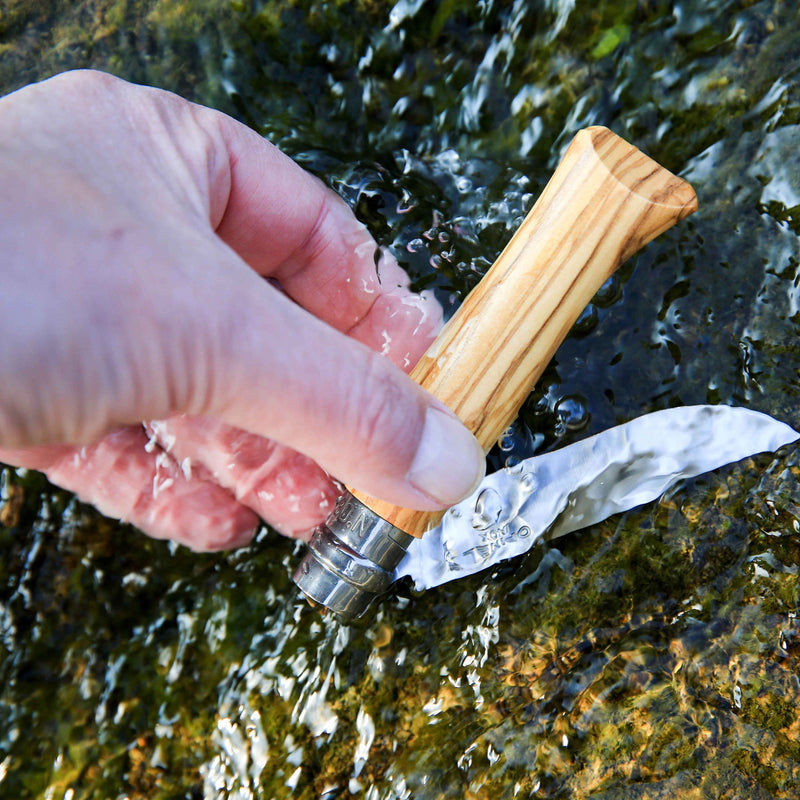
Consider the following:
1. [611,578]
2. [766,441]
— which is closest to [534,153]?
[766,441]

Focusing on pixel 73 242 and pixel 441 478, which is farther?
pixel 441 478

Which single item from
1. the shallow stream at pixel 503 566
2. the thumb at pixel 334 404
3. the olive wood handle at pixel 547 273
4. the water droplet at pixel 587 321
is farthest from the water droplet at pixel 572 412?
the thumb at pixel 334 404

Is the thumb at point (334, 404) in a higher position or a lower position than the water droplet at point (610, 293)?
lower

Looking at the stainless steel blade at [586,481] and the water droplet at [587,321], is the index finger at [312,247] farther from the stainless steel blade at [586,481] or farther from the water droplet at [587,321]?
the stainless steel blade at [586,481]

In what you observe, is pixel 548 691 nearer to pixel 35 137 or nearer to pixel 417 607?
pixel 417 607

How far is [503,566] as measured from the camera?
1545mm

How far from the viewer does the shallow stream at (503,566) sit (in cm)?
136

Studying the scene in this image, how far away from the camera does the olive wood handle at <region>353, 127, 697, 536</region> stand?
1.17m

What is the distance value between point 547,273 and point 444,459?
1.26 ft

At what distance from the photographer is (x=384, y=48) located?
1764 millimetres

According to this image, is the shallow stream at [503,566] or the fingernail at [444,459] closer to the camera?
the fingernail at [444,459]

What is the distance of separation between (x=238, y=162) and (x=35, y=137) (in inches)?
17.8

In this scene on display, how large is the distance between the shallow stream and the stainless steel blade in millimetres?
43

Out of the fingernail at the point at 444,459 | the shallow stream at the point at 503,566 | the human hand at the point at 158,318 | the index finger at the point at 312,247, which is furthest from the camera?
the index finger at the point at 312,247
